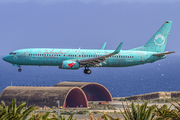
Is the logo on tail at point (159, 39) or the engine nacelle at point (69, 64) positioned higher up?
the logo on tail at point (159, 39)

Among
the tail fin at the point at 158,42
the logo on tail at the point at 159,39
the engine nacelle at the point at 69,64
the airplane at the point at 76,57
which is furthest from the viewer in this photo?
the logo on tail at the point at 159,39

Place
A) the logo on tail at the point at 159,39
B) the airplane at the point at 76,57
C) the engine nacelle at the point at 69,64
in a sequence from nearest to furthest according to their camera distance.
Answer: the engine nacelle at the point at 69,64
the airplane at the point at 76,57
the logo on tail at the point at 159,39

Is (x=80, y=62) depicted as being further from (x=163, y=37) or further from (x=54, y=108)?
(x=54, y=108)

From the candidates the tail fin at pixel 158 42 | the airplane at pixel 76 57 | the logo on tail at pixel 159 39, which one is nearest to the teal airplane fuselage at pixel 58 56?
the airplane at pixel 76 57

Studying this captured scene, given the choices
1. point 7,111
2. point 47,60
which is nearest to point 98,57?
point 47,60

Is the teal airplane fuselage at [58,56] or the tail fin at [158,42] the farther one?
the tail fin at [158,42]

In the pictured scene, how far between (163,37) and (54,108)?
38.7 meters

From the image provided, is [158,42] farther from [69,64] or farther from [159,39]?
[69,64]

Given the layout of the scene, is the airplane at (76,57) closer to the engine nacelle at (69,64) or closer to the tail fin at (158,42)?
the engine nacelle at (69,64)

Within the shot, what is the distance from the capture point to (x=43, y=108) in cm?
9850

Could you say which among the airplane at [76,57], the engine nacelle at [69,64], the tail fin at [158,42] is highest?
the tail fin at [158,42]

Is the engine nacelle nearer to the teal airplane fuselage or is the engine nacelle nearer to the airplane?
the airplane

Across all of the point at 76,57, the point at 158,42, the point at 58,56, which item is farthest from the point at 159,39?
the point at 58,56

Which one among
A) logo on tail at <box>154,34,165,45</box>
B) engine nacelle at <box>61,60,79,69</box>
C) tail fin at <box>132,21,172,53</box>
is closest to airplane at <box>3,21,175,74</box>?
engine nacelle at <box>61,60,79,69</box>
